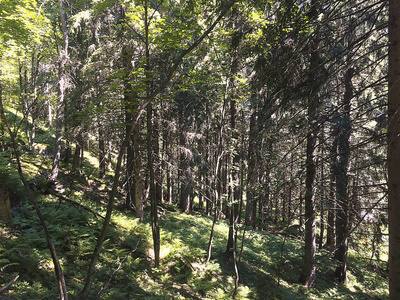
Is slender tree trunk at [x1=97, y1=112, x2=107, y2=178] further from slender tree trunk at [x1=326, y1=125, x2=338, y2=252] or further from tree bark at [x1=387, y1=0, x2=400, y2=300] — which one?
tree bark at [x1=387, y1=0, x2=400, y2=300]

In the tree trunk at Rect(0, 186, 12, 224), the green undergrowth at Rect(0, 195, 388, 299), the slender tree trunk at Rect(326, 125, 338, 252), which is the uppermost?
the slender tree trunk at Rect(326, 125, 338, 252)

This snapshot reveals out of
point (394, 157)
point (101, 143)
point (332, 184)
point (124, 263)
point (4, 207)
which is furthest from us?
point (101, 143)

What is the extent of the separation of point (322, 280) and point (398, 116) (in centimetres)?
1025

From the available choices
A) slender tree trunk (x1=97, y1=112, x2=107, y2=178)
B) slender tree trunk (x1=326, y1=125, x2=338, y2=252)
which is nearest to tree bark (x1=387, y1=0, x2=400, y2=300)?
slender tree trunk (x1=326, y1=125, x2=338, y2=252)

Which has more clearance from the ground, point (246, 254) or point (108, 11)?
point (108, 11)

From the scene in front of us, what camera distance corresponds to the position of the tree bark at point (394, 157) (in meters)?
2.92

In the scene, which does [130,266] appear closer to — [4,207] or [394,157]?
A: [4,207]

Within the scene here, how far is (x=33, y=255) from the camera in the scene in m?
5.03

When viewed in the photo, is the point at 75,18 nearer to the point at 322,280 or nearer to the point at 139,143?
the point at 139,143

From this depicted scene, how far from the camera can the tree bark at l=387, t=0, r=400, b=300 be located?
9.57 ft

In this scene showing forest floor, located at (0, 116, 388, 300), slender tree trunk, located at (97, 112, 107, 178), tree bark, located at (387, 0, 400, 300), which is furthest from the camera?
slender tree trunk, located at (97, 112, 107, 178)

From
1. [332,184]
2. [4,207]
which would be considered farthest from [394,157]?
[4,207]

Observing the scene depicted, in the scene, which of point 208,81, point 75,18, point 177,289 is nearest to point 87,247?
point 177,289

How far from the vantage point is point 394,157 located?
305 centimetres
